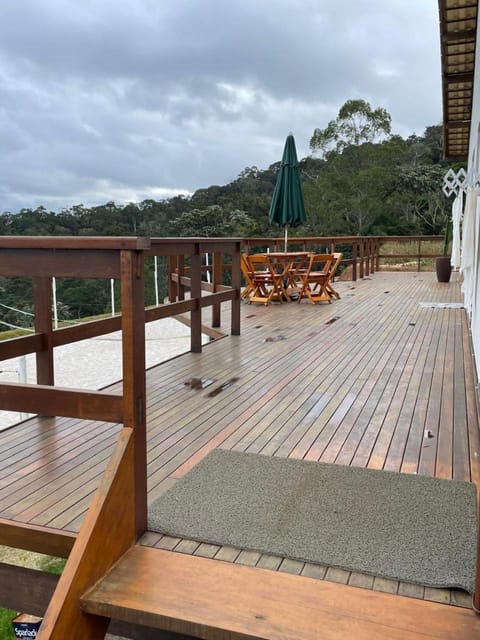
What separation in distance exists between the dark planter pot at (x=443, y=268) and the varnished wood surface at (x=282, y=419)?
6464 millimetres

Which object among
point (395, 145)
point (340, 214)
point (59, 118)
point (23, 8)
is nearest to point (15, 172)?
point (59, 118)

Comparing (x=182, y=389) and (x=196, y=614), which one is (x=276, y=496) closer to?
(x=196, y=614)

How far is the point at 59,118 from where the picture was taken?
137 ft

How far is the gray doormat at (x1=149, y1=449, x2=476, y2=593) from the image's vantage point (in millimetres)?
1763

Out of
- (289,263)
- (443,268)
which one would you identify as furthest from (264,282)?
(443,268)

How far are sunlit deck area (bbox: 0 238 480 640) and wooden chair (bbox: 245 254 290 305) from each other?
7.99ft

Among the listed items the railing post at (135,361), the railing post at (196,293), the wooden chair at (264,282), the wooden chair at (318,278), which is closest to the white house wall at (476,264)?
the railing post at (196,293)

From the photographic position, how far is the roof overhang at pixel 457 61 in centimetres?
604

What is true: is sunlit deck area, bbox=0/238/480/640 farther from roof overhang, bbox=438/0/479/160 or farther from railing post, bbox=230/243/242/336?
roof overhang, bbox=438/0/479/160

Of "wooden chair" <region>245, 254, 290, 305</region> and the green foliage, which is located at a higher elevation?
the green foliage

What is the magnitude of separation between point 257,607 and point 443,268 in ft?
37.0

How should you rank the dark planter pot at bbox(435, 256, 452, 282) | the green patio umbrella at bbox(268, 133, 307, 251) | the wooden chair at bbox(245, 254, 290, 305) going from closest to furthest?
1. the wooden chair at bbox(245, 254, 290, 305)
2. the green patio umbrella at bbox(268, 133, 307, 251)
3. the dark planter pot at bbox(435, 256, 452, 282)

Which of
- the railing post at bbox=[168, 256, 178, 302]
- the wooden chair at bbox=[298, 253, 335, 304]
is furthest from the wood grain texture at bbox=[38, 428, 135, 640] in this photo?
the wooden chair at bbox=[298, 253, 335, 304]

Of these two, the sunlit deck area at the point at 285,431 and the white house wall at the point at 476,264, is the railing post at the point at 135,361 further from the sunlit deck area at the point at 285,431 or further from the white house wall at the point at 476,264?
the white house wall at the point at 476,264
